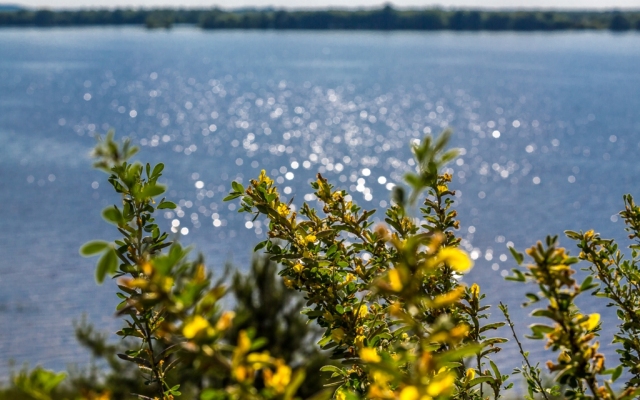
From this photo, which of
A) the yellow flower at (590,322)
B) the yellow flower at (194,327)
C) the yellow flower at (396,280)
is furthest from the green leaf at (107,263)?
the yellow flower at (590,322)

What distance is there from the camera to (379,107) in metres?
46.3

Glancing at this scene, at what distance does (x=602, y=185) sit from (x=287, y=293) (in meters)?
19.7

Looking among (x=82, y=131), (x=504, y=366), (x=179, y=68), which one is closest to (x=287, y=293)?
(x=504, y=366)

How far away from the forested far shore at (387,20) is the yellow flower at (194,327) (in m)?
134

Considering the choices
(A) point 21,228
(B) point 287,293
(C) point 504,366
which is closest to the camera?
(B) point 287,293

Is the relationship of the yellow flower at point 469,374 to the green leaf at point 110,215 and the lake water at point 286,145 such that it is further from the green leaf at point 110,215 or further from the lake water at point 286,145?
the lake water at point 286,145

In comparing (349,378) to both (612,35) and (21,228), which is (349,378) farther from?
(612,35)

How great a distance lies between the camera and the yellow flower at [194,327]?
2.58 feet

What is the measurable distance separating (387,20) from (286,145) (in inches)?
4111

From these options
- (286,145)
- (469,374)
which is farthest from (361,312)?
(286,145)

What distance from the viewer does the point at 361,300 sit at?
5.71 feet

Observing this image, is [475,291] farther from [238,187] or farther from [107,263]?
[107,263]

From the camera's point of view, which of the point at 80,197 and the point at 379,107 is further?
the point at 379,107

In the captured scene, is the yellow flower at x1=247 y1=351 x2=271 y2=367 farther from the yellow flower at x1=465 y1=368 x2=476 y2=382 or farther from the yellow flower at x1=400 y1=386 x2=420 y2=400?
the yellow flower at x1=465 y1=368 x2=476 y2=382
